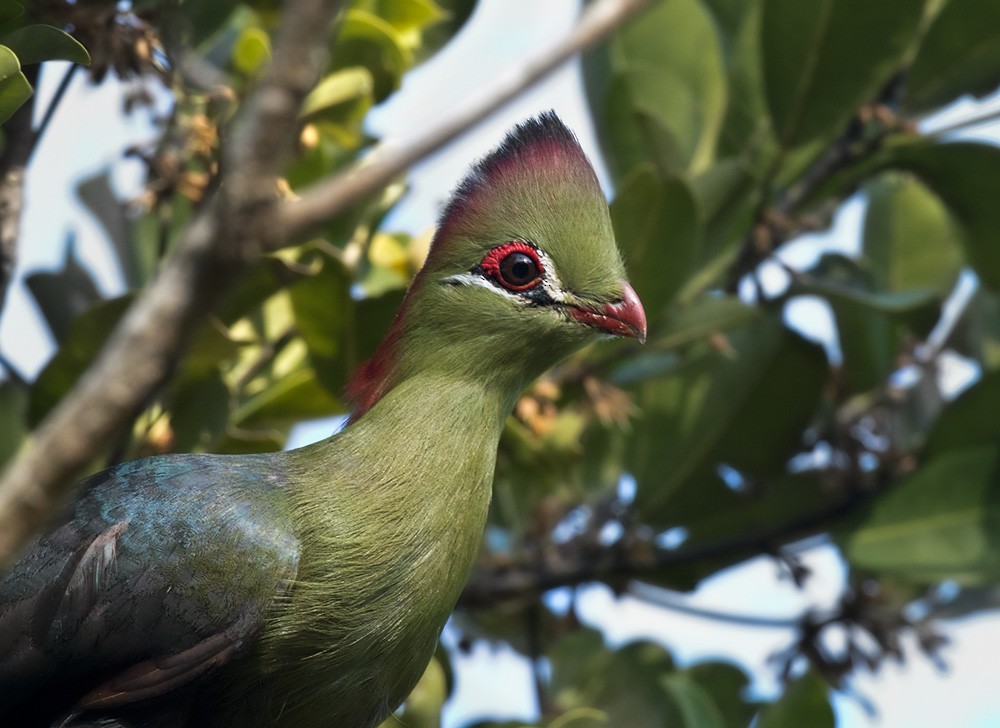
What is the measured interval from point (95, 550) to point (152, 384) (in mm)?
1546

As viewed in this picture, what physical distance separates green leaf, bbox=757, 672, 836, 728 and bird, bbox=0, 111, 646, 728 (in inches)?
44.8

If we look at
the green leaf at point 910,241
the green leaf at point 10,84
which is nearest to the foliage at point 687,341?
the green leaf at point 910,241

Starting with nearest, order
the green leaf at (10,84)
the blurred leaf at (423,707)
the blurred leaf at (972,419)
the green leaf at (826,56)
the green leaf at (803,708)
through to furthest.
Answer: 1. the green leaf at (10,84)
2. the blurred leaf at (423,707)
3. the green leaf at (803,708)
4. the green leaf at (826,56)
5. the blurred leaf at (972,419)

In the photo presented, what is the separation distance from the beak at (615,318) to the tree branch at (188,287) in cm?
180

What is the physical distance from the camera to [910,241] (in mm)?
5016

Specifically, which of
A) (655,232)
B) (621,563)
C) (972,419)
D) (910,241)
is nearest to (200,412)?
(655,232)

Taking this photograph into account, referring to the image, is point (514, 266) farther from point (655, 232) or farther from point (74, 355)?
point (74, 355)

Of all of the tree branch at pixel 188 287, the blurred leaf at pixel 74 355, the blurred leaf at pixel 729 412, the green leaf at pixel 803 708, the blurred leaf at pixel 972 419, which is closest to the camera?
the tree branch at pixel 188 287

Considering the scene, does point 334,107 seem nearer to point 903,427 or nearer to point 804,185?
point 804,185

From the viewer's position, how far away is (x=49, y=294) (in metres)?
3.78

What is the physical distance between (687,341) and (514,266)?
0.98 meters

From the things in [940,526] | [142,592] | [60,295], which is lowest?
[940,526]

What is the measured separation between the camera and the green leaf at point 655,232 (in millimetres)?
3719

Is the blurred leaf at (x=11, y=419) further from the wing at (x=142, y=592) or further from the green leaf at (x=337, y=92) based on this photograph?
the green leaf at (x=337, y=92)
